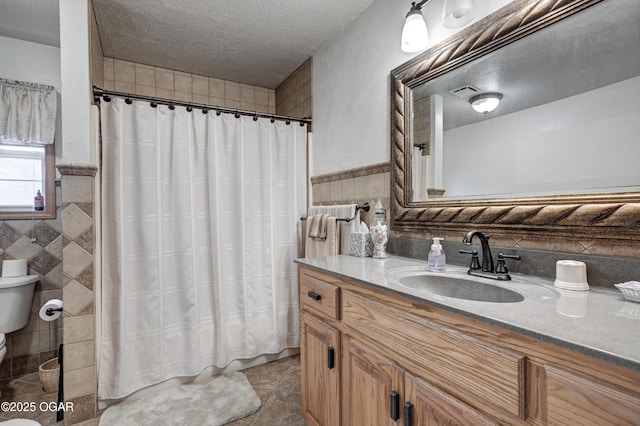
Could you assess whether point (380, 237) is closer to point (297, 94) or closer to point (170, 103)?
point (170, 103)

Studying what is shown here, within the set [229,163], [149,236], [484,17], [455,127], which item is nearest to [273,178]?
[229,163]

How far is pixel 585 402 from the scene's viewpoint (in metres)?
0.53

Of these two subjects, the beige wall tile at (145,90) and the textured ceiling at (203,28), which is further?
the beige wall tile at (145,90)

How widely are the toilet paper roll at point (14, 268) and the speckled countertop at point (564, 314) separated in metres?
2.29

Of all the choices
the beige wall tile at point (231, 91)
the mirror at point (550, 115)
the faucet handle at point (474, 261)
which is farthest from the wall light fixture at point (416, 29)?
the beige wall tile at point (231, 91)

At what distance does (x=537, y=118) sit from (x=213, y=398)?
2.11 metres

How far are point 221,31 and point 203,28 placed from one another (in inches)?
4.4

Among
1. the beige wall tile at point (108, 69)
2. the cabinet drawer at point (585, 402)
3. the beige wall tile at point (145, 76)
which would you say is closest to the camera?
the cabinet drawer at point (585, 402)

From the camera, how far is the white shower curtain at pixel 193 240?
1.78 meters

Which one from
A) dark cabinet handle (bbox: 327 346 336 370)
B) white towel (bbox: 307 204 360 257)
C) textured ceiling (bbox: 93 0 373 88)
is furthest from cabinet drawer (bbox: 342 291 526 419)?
textured ceiling (bbox: 93 0 373 88)

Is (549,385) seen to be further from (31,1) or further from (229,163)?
(31,1)

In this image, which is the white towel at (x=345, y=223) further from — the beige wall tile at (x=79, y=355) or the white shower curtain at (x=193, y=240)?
the beige wall tile at (x=79, y=355)

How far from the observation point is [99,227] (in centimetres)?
172

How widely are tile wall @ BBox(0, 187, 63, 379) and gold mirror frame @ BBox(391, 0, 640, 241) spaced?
2345mm
